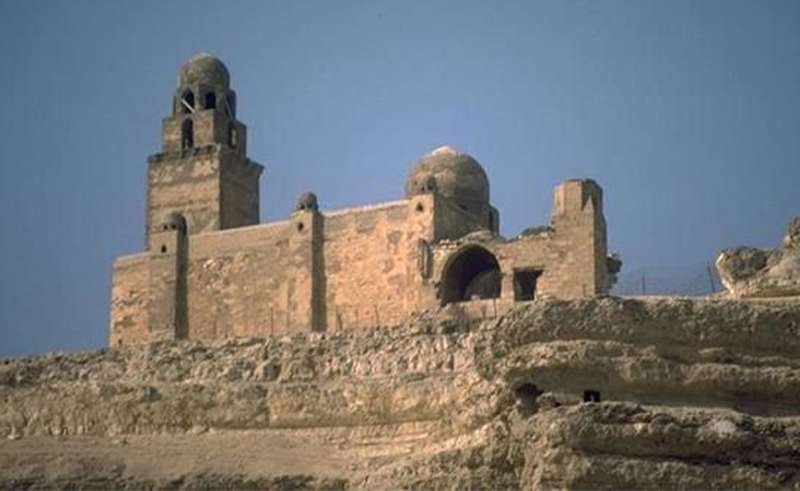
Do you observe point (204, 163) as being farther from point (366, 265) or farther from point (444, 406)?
point (444, 406)

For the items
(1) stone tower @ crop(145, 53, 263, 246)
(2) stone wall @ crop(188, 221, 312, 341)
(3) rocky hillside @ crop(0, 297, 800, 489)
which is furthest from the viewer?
(1) stone tower @ crop(145, 53, 263, 246)

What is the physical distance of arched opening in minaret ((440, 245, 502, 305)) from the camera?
1225 inches

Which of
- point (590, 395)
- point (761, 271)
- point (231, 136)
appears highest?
point (231, 136)

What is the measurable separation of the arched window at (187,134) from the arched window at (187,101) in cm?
51

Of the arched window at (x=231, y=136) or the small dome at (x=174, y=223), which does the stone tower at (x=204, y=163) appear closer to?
the arched window at (x=231, y=136)

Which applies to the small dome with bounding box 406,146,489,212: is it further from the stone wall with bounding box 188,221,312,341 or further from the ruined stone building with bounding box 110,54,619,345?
the stone wall with bounding box 188,221,312,341

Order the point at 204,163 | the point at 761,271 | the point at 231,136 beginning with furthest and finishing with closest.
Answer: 1. the point at 231,136
2. the point at 204,163
3. the point at 761,271

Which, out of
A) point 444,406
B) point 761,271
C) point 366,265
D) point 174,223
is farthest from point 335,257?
point 761,271

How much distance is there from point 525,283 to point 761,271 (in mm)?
16832

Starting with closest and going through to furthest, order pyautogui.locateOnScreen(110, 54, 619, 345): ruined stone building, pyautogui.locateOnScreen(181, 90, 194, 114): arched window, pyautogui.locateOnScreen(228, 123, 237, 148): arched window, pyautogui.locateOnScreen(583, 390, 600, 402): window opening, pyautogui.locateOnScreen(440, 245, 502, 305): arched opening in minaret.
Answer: pyautogui.locateOnScreen(583, 390, 600, 402): window opening < pyautogui.locateOnScreen(110, 54, 619, 345): ruined stone building < pyautogui.locateOnScreen(440, 245, 502, 305): arched opening in minaret < pyautogui.locateOnScreen(228, 123, 237, 148): arched window < pyautogui.locateOnScreen(181, 90, 194, 114): arched window

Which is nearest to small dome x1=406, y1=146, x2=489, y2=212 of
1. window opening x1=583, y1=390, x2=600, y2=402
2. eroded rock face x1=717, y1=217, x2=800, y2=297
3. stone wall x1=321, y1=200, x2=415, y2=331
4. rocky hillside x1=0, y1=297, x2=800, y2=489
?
stone wall x1=321, y1=200, x2=415, y2=331

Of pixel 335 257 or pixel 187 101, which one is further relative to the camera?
pixel 187 101

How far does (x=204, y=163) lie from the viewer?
38594 mm

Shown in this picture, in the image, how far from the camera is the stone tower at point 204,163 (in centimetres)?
3812
